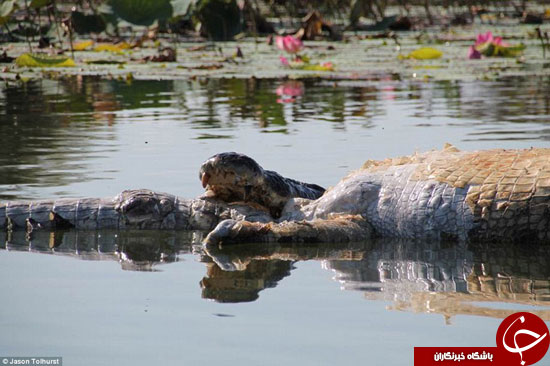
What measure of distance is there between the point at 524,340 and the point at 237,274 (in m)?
1.63

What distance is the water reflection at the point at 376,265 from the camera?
4.47m

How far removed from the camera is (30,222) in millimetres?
6184

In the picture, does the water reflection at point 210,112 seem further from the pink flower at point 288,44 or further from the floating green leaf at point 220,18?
the floating green leaf at point 220,18

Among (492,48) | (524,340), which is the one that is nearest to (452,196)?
(524,340)

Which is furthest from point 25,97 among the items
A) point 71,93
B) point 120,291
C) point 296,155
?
point 120,291

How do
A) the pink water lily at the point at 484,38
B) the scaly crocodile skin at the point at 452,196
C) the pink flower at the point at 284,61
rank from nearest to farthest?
the scaly crocodile skin at the point at 452,196 < the pink flower at the point at 284,61 < the pink water lily at the point at 484,38

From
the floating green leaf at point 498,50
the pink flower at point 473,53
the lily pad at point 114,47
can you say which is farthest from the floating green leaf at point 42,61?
the floating green leaf at point 498,50

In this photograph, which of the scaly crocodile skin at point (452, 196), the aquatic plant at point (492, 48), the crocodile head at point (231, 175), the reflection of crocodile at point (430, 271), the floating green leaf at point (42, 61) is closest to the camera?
the reflection of crocodile at point (430, 271)

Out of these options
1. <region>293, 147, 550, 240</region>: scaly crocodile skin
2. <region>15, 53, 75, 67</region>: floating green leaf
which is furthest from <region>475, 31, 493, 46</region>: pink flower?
<region>293, 147, 550, 240</region>: scaly crocodile skin

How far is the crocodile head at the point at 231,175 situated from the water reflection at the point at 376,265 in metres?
0.36

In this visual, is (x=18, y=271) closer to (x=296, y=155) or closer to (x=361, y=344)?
(x=361, y=344)

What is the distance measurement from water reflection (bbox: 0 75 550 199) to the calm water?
0.05m

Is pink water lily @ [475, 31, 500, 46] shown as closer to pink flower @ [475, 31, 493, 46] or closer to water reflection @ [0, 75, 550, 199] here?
pink flower @ [475, 31, 493, 46]

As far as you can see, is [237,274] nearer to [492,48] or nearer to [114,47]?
[492,48]
